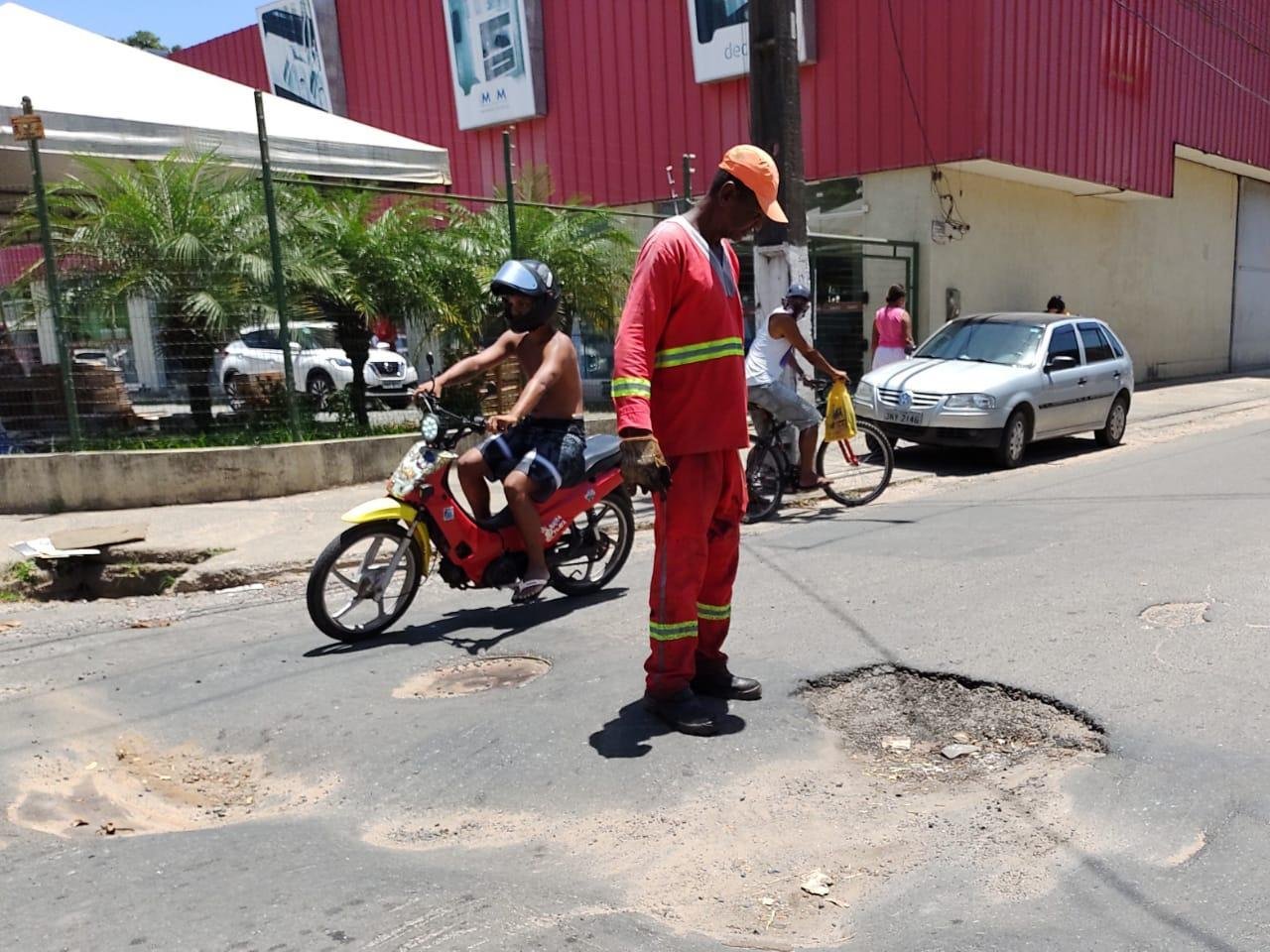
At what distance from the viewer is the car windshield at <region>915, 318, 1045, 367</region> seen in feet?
35.5

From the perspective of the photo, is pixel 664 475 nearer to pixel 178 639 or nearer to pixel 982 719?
pixel 982 719

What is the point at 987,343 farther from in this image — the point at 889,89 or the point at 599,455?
the point at 599,455

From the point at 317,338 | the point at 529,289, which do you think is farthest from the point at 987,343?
the point at 529,289

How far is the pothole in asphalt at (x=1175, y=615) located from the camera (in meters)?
4.74

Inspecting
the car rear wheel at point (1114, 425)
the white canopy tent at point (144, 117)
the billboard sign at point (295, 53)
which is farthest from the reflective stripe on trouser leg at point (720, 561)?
the billboard sign at point (295, 53)

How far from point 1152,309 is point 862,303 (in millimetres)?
9958

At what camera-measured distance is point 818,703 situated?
157 inches

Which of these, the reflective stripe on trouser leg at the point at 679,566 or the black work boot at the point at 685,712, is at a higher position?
Answer: the reflective stripe on trouser leg at the point at 679,566

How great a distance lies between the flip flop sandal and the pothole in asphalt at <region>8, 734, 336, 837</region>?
170cm

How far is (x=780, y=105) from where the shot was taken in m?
8.72

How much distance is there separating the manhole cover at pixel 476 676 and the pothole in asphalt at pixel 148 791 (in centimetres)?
80

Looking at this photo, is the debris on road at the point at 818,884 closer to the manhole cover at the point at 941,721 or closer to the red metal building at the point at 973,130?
the manhole cover at the point at 941,721

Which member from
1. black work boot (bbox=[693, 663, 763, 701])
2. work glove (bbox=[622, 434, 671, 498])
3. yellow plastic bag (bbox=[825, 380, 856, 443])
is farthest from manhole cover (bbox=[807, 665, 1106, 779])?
yellow plastic bag (bbox=[825, 380, 856, 443])

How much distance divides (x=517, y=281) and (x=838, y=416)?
3989 mm
